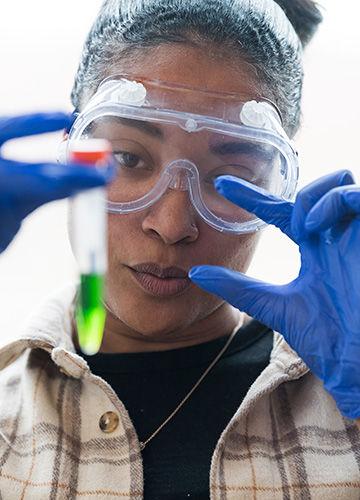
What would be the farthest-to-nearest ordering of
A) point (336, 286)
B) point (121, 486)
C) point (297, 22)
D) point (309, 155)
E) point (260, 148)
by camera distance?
point (309, 155) < point (297, 22) < point (260, 148) < point (121, 486) < point (336, 286)

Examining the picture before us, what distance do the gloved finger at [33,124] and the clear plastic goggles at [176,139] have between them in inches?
11.7

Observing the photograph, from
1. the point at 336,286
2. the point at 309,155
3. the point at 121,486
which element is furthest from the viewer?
the point at 309,155

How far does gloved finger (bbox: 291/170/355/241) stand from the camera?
1.32 meters

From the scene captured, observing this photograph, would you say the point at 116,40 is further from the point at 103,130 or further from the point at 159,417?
the point at 159,417

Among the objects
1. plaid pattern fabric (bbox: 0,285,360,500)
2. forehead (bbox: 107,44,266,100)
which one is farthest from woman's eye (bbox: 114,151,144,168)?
plaid pattern fabric (bbox: 0,285,360,500)

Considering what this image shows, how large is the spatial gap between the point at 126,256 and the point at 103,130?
0.25m

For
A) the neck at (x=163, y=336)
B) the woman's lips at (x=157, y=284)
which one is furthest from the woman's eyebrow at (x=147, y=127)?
the neck at (x=163, y=336)

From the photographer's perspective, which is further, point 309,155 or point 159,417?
point 309,155

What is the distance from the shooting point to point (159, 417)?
1.58 m

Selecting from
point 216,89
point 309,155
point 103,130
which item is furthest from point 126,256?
point 309,155

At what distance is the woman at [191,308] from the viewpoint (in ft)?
4.44

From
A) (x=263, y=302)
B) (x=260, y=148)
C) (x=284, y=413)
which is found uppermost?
(x=260, y=148)

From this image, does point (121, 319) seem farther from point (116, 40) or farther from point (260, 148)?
point (116, 40)

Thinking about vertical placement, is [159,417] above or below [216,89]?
below
